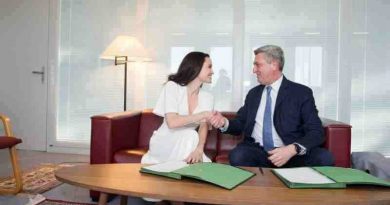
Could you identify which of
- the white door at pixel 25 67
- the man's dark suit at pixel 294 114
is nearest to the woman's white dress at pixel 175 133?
the man's dark suit at pixel 294 114

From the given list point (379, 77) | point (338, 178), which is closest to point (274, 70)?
point (338, 178)

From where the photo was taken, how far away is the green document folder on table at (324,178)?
4.11ft

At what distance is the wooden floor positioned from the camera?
2.45 metres

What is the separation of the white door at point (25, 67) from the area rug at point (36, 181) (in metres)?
1.11

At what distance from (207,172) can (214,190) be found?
17 centimetres

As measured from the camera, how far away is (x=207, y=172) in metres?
1.36

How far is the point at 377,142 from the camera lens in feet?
12.2

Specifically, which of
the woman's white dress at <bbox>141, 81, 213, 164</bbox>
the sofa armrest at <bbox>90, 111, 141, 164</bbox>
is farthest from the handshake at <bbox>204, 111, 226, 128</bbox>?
the sofa armrest at <bbox>90, 111, 141, 164</bbox>

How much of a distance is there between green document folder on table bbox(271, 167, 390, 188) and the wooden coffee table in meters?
0.02

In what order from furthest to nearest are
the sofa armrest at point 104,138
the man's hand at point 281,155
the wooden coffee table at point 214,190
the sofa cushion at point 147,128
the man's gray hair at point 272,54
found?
the sofa cushion at point 147,128 → the sofa armrest at point 104,138 → the man's gray hair at point 272,54 → the man's hand at point 281,155 → the wooden coffee table at point 214,190

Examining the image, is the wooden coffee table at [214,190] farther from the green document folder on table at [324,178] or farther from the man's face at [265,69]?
the man's face at [265,69]

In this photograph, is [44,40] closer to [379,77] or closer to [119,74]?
[119,74]

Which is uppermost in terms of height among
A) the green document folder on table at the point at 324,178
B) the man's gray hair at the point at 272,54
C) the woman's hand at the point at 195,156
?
the man's gray hair at the point at 272,54

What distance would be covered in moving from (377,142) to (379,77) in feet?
2.20
